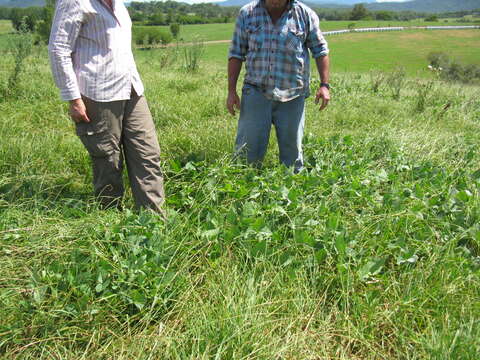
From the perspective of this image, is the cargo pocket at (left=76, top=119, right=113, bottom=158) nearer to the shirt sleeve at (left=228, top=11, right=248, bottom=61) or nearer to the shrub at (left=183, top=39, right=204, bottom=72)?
the shirt sleeve at (left=228, top=11, right=248, bottom=61)

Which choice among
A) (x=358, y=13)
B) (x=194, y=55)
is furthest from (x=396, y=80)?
(x=358, y=13)

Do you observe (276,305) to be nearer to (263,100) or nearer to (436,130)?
(263,100)

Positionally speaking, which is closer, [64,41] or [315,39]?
[64,41]

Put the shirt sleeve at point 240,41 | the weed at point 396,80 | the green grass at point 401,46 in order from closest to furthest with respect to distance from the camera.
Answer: the shirt sleeve at point 240,41, the weed at point 396,80, the green grass at point 401,46

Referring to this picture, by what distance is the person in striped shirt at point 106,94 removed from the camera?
2.22 meters

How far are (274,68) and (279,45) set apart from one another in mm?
180

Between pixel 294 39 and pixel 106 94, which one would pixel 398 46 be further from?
pixel 106 94

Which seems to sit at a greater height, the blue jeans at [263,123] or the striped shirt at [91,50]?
the striped shirt at [91,50]

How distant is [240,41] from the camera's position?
3.16 metres

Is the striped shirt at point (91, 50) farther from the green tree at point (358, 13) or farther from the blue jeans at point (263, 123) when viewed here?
the green tree at point (358, 13)

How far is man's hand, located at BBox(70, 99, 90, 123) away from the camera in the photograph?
2301 mm

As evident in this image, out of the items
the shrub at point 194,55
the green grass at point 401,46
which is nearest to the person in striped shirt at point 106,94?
the shrub at point 194,55

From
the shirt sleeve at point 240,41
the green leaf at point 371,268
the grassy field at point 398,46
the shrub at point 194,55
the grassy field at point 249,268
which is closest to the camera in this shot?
the grassy field at point 249,268

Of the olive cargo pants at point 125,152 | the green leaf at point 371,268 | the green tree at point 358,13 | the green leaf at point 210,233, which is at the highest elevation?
the green tree at point 358,13
